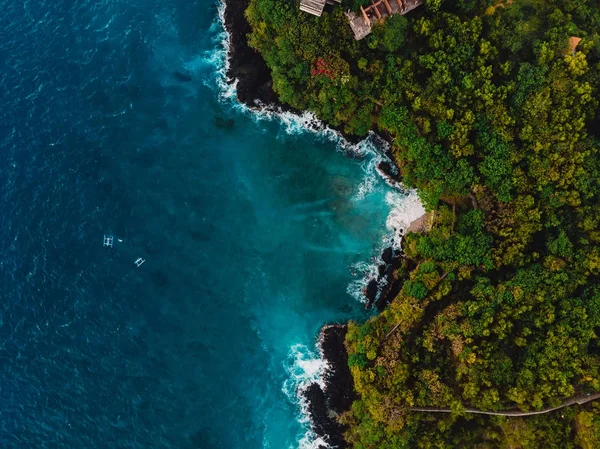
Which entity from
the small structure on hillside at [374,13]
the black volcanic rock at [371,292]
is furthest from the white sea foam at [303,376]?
the small structure on hillside at [374,13]

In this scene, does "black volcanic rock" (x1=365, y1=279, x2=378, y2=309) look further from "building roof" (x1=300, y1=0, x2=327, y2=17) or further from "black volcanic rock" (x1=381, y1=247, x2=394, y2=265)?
"building roof" (x1=300, y1=0, x2=327, y2=17)

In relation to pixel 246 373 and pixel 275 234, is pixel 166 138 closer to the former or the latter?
pixel 275 234

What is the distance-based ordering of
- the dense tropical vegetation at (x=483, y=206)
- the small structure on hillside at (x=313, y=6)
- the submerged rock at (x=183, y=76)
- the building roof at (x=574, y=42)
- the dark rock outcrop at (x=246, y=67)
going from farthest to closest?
1. the submerged rock at (x=183, y=76)
2. the dark rock outcrop at (x=246, y=67)
3. the small structure on hillside at (x=313, y=6)
4. the building roof at (x=574, y=42)
5. the dense tropical vegetation at (x=483, y=206)

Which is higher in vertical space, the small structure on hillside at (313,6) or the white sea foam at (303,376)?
the small structure on hillside at (313,6)

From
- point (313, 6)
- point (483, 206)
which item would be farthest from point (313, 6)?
point (483, 206)

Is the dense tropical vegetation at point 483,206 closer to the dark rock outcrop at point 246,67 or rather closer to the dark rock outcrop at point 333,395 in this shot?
the dark rock outcrop at point 333,395

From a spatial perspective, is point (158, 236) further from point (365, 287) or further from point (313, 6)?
point (313, 6)
